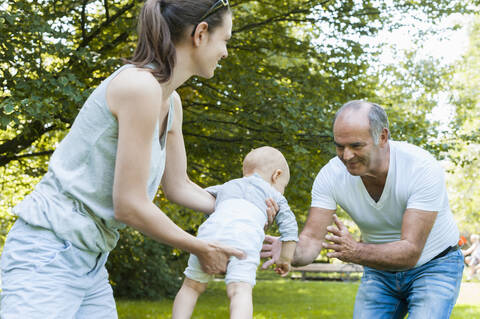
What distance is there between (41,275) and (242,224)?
1236 millimetres

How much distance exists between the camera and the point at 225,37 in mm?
2289

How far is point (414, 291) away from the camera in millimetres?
3498

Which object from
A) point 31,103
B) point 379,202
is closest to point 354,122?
point 379,202

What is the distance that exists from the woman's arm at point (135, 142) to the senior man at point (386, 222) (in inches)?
58.4

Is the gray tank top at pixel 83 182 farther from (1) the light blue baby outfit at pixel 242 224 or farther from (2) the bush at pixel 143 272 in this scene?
(2) the bush at pixel 143 272

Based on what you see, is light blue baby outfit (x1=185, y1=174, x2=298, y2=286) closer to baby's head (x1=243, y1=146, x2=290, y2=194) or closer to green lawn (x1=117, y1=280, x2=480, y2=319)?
baby's head (x1=243, y1=146, x2=290, y2=194)

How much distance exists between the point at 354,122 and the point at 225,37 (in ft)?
4.49

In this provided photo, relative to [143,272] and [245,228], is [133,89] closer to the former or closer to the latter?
[245,228]

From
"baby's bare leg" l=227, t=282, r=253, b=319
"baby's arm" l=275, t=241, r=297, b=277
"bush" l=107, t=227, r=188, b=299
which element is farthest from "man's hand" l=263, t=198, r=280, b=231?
"bush" l=107, t=227, r=188, b=299

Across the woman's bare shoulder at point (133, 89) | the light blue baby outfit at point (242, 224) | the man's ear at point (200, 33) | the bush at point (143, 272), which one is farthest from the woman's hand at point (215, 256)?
the bush at point (143, 272)

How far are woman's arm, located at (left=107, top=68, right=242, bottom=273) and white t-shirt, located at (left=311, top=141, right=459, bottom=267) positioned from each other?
183 centimetres

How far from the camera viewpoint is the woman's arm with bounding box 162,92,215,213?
2.78 meters

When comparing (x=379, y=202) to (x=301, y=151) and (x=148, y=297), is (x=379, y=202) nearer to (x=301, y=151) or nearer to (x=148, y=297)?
(x=301, y=151)

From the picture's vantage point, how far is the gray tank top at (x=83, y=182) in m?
2.03
